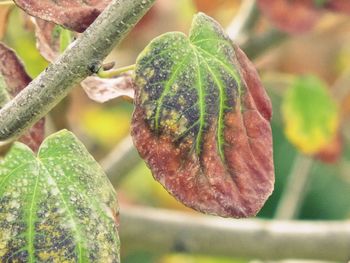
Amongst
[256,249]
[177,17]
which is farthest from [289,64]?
[256,249]

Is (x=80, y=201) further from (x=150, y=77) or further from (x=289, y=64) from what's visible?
(x=289, y=64)

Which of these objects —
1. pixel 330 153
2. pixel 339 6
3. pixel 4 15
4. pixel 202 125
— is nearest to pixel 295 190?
pixel 330 153

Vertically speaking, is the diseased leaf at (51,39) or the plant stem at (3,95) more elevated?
the diseased leaf at (51,39)

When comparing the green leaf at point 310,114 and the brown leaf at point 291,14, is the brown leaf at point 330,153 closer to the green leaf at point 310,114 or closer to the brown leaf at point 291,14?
the green leaf at point 310,114

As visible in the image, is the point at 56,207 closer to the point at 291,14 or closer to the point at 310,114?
the point at 291,14

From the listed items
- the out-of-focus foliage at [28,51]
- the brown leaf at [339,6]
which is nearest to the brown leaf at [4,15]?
the out-of-focus foliage at [28,51]
